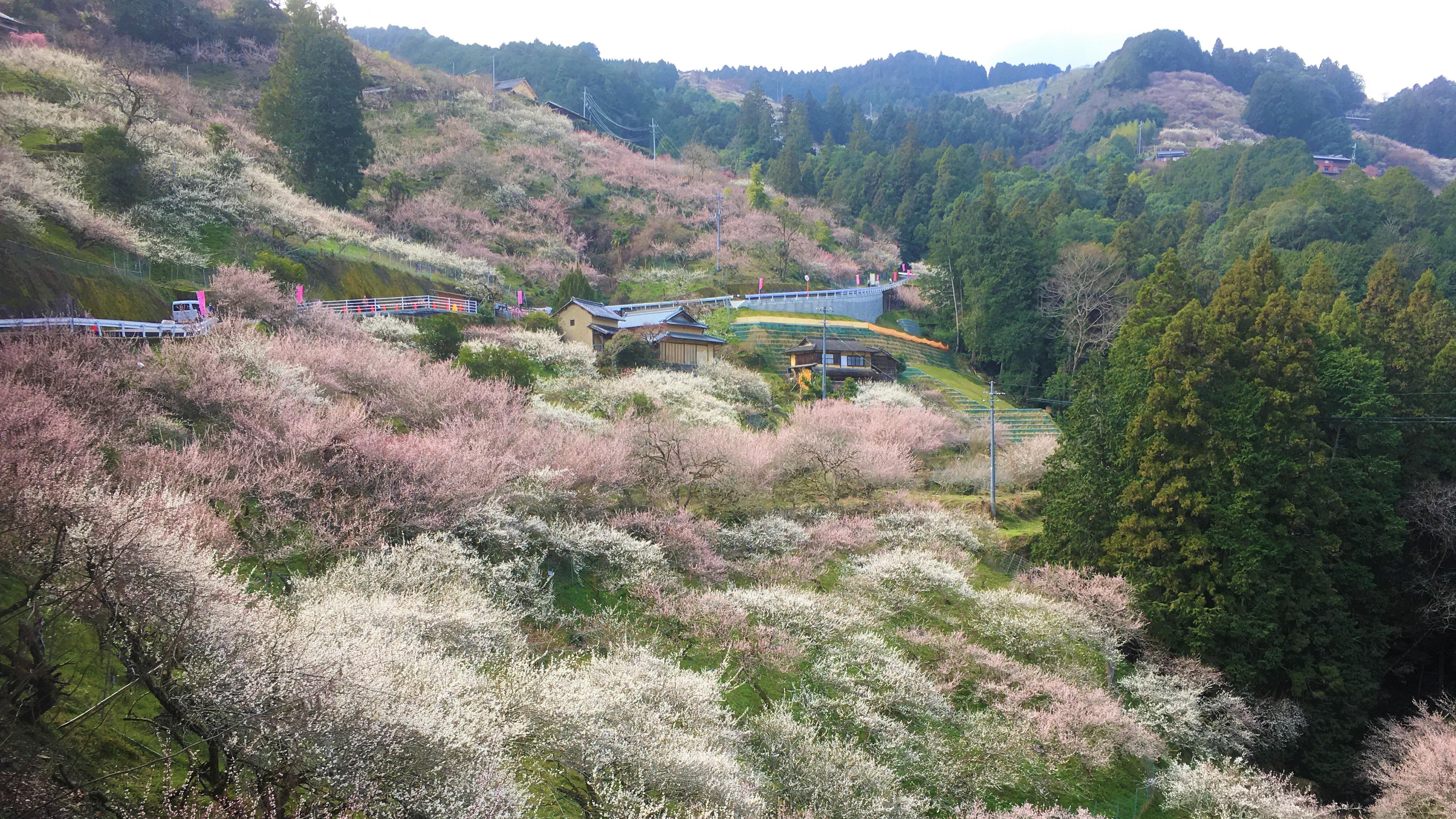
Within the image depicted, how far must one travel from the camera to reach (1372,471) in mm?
24109

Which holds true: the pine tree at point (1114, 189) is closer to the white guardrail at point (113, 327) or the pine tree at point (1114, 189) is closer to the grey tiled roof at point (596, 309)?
the grey tiled roof at point (596, 309)

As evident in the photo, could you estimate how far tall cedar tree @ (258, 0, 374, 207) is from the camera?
139ft

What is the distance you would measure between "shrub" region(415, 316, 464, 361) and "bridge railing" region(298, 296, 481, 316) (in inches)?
131

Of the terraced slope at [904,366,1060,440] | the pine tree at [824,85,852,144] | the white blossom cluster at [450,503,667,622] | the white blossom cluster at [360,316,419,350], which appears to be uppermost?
the pine tree at [824,85,852,144]

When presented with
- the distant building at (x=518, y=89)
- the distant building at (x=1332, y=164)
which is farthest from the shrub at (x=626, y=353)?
the distant building at (x=1332, y=164)

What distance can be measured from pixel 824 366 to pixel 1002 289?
16.5 metres

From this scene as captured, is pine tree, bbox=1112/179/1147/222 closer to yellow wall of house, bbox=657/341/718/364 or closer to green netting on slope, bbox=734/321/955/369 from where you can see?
green netting on slope, bbox=734/321/955/369

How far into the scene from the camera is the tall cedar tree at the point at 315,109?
139 feet

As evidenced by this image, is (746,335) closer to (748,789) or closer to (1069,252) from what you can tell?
(1069,252)

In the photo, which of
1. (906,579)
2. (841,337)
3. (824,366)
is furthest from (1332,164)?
(906,579)

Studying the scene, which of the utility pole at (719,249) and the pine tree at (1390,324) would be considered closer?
the pine tree at (1390,324)

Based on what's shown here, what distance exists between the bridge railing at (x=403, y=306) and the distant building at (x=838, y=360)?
16.3 metres

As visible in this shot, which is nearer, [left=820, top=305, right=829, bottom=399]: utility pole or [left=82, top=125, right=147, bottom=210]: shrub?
[left=82, top=125, right=147, bottom=210]: shrub

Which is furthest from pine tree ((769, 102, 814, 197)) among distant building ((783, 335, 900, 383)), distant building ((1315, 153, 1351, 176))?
distant building ((1315, 153, 1351, 176))
